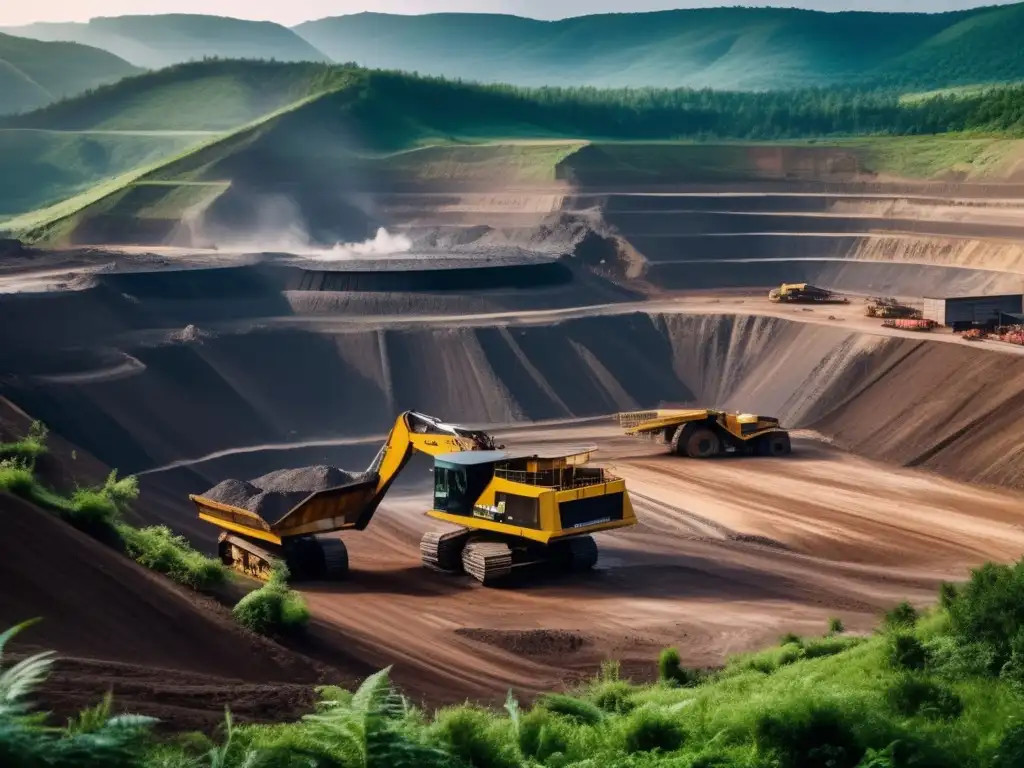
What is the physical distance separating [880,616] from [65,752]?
18.5m

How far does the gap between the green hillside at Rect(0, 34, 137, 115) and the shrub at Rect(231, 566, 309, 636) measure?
15566cm

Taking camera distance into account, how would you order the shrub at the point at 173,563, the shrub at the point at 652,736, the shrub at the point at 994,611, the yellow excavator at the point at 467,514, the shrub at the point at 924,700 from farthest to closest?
the yellow excavator at the point at 467,514 → the shrub at the point at 173,563 → the shrub at the point at 994,611 → the shrub at the point at 924,700 → the shrub at the point at 652,736

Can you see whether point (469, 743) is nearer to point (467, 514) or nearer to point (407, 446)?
point (407, 446)

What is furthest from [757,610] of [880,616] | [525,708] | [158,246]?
[158,246]

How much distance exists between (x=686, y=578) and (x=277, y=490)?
8052mm

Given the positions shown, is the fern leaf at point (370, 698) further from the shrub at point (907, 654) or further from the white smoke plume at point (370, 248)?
the white smoke plume at point (370, 248)

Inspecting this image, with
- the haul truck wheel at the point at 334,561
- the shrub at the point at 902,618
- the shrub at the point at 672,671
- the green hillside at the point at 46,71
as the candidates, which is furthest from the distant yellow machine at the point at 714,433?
the green hillside at the point at 46,71

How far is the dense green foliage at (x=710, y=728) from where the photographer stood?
895 cm

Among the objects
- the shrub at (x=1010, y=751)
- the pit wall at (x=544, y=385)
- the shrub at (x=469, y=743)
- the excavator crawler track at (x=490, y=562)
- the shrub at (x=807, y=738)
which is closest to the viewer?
the shrub at (x=1010, y=751)

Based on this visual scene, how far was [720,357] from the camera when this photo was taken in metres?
52.8

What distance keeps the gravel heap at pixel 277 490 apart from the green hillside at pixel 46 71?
146m

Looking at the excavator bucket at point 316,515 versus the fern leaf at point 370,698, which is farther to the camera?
the excavator bucket at point 316,515

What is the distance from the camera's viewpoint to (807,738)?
1033 cm

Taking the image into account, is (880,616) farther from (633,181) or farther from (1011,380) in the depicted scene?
(633,181)
